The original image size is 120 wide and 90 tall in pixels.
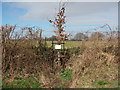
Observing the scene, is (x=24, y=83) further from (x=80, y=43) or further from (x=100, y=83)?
(x=80, y=43)

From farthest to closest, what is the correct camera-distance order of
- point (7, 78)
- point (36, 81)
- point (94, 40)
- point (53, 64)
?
point (94, 40), point (53, 64), point (7, 78), point (36, 81)

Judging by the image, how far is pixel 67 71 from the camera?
275 inches

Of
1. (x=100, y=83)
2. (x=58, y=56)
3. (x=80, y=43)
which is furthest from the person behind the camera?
(x=80, y=43)

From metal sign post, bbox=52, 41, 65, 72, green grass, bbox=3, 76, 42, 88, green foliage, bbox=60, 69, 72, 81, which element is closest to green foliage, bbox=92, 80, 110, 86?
green foliage, bbox=60, 69, 72, 81

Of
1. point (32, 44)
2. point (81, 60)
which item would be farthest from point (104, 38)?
point (32, 44)

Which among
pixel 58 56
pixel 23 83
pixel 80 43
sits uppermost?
pixel 80 43

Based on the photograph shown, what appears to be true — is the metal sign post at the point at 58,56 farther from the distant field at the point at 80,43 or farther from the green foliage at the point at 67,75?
the green foliage at the point at 67,75

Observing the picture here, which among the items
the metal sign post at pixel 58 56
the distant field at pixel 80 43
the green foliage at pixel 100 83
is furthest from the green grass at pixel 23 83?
the distant field at pixel 80 43

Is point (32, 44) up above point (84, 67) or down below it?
above

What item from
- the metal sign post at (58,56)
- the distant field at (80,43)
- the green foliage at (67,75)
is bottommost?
the green foliage at (67,75)

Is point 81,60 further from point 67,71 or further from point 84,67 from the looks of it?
point 67,71

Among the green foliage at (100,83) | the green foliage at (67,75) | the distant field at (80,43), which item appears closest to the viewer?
the green foliage at (100,83)

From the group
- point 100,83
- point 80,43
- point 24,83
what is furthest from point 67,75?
point 80,43

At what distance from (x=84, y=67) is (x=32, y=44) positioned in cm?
277
